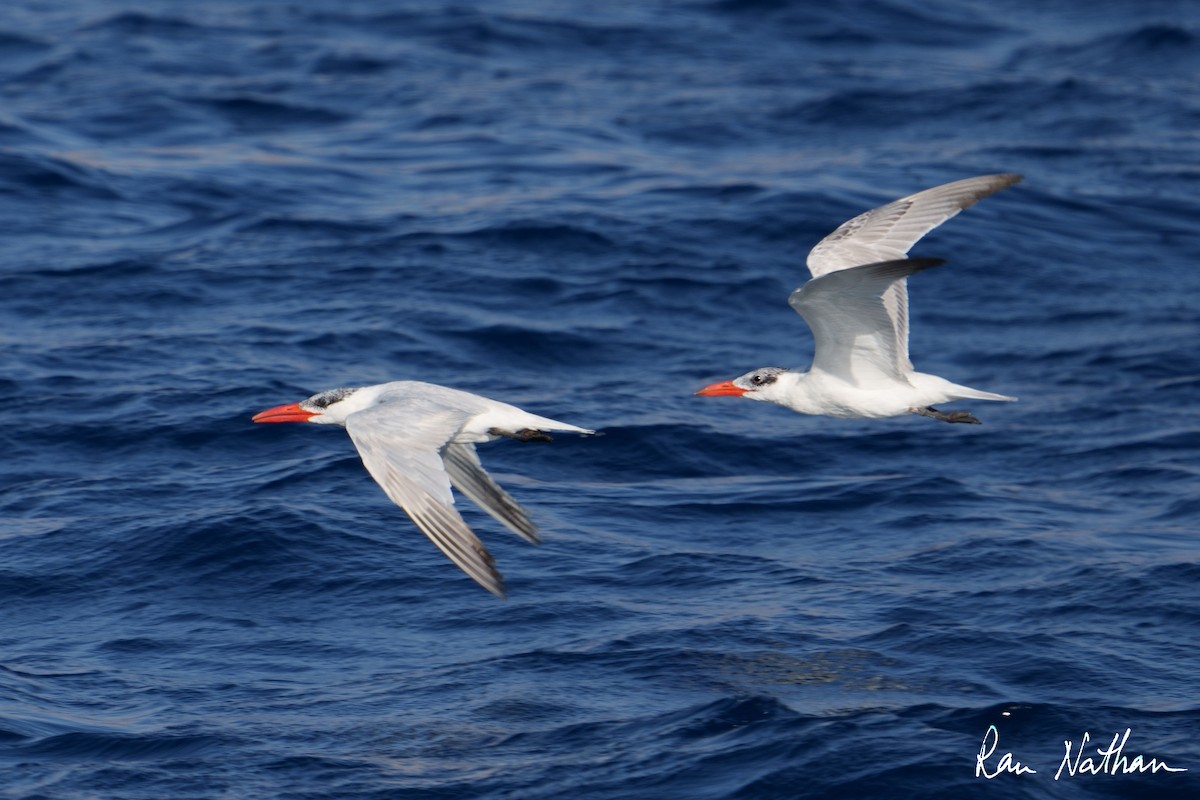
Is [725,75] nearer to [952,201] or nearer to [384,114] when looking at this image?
[384,114]

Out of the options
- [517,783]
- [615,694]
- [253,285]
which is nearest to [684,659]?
[615,694]

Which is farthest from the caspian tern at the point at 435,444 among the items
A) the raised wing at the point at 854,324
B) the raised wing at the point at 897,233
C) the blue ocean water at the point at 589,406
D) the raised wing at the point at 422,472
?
the raised wing at the point at 897,233

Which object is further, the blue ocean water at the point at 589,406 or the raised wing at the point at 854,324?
the raised wing at the point at 854,324

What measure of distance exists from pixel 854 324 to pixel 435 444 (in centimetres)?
284

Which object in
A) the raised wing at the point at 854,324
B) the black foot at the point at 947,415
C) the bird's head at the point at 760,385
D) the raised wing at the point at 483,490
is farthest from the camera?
the bird's head at the point at 760,385

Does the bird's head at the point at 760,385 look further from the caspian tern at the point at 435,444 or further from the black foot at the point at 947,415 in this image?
the caspian tern at the point at 435,444

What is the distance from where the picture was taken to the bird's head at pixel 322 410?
32.4 feet

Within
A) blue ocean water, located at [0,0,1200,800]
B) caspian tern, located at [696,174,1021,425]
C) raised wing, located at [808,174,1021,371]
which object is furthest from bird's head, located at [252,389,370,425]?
raised wing, located at [808,174,1021,371]

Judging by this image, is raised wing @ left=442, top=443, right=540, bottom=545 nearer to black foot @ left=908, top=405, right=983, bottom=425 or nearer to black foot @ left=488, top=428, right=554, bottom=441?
black foot @ left=488, top=428, right=554, bottom=441

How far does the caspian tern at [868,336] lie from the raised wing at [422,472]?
7.53 ft

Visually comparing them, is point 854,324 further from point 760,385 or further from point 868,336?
point 760,385

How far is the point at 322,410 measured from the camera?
9.96 metres

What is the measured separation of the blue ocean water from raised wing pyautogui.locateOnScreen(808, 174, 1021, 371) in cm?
209

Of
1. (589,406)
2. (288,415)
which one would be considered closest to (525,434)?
(288,415)
